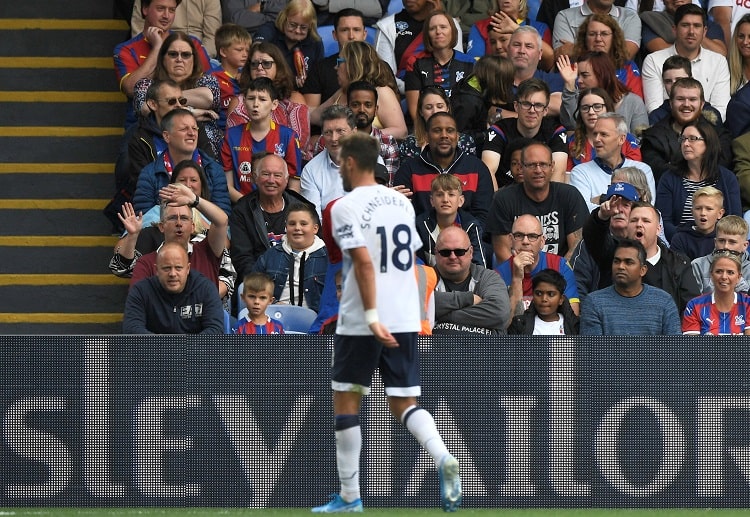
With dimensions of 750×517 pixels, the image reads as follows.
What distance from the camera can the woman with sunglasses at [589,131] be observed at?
488 inches

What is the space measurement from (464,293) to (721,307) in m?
1.90

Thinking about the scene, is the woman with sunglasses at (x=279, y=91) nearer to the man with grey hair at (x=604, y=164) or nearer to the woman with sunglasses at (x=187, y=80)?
the woman with sunglasses at (x=187, y=80)

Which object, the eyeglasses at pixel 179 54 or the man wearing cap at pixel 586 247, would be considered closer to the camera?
the man wearing cap at pixel 586 247

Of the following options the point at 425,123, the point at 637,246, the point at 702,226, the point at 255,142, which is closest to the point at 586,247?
the point at 637,246

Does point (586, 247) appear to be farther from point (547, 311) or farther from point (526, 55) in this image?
point (526, 55)

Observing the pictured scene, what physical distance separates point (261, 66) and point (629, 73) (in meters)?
3.35

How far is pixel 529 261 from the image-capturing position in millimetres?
10758

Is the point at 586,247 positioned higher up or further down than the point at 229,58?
further down

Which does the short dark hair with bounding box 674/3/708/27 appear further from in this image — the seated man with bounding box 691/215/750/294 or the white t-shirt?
the white t-shirt

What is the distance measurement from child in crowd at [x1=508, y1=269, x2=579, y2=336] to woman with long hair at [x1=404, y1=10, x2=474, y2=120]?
3.18 m

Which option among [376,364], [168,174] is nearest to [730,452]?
[376,364]

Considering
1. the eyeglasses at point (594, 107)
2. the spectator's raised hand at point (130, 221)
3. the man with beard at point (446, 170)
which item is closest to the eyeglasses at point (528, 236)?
the man with beard at point (446, 170)

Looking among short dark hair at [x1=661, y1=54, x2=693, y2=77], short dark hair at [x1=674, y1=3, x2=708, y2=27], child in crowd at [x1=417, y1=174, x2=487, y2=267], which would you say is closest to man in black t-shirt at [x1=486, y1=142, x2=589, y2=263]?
child in crowd at [x1=417, y1=174, x2=487, y2=267]

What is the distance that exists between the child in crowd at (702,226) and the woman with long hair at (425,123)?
6.38ft
